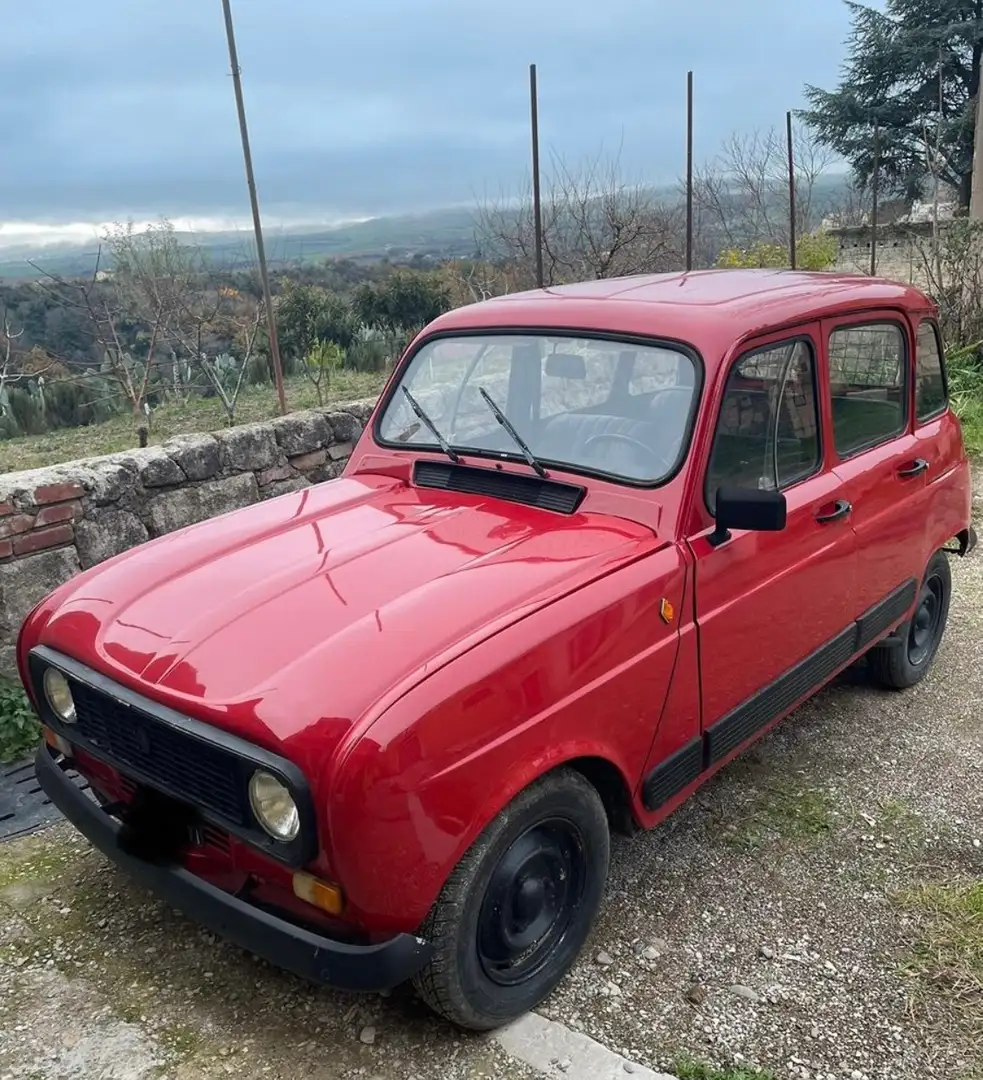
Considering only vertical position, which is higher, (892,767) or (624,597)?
(624,597)

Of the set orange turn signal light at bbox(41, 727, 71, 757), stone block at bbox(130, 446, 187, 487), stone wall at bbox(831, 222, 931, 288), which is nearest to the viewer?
orange turn signal light at bbox(41, 727, 71, 757)

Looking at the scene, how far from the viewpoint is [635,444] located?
9.60 ft

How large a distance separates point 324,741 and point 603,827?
1002 mm

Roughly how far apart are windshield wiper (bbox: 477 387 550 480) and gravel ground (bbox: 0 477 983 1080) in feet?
4.49

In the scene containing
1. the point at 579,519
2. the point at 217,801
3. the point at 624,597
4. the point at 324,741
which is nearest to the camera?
the point at 324,741

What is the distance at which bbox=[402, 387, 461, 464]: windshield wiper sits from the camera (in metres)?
3.26

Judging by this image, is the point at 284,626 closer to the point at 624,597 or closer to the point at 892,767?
the point at 624,597

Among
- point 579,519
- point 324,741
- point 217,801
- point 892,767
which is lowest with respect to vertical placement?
point 892,767

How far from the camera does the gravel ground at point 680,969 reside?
2.35 m

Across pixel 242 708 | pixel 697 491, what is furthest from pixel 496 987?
pixel 697 491

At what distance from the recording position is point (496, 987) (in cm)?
239

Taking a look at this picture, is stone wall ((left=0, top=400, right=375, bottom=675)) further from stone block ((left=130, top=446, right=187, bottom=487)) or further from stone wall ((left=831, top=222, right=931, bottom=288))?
stone wall ((left=831, top=222, right=931, bottom=288))

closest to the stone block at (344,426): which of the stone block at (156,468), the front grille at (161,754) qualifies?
the stone block at (156,468)

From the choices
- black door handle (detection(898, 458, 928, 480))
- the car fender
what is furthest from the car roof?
the car fender
